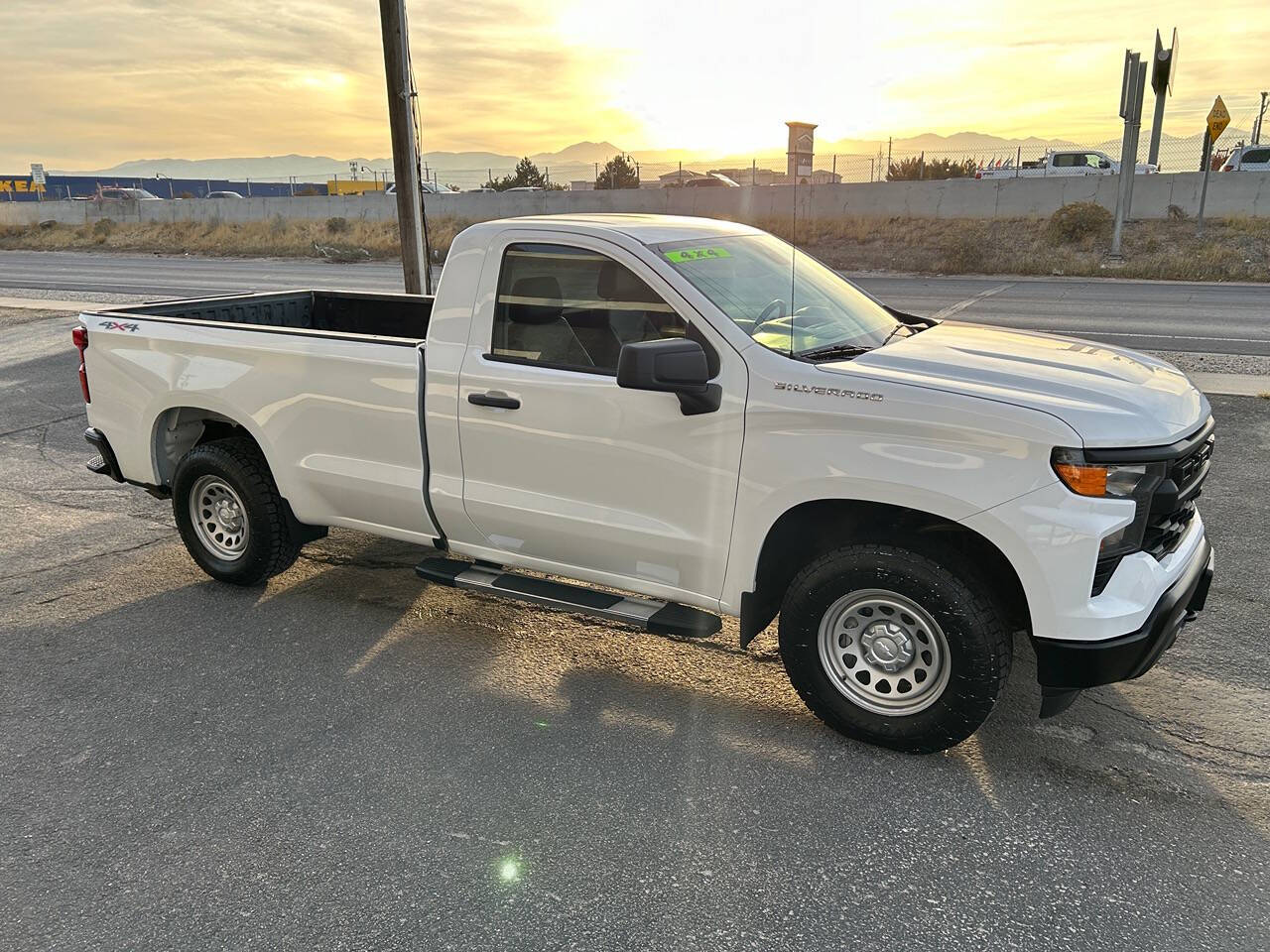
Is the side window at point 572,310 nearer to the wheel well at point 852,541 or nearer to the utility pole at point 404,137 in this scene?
the wheel well at point 852,541

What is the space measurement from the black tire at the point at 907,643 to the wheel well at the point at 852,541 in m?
0.08

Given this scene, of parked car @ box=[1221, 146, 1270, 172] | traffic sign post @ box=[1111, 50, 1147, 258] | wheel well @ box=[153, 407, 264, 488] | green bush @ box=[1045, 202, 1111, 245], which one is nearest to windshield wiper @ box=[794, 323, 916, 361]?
wheel well @ box=[153, 407, 264, 488]

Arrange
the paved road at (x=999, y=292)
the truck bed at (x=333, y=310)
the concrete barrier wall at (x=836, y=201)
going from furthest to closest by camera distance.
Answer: the concrete barrier wall at (x=836, y=201)
the paved road at (x=999, y=292)
the truck bed at (x=333, y=310)

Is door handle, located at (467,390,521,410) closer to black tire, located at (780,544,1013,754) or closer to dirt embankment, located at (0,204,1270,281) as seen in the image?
black tire, located at (780,544,1013,754)

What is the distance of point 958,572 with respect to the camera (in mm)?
3512

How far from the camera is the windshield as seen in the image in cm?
400

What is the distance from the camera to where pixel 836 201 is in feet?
113

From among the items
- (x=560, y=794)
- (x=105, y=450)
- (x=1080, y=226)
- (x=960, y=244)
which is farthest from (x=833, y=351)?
(x=1080, y=226)

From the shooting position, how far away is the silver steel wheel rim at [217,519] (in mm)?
5371

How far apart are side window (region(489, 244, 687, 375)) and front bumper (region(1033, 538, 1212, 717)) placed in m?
1.86

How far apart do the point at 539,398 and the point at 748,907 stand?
2196 mm

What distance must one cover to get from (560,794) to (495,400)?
5.61 feet

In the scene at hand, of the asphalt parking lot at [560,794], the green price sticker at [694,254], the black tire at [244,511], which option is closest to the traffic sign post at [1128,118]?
the asphalt parking lot at [560,794]

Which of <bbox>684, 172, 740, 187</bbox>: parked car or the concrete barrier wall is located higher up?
<bbox>684, 172, 740, 187</bbox>: parked car
